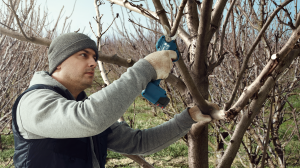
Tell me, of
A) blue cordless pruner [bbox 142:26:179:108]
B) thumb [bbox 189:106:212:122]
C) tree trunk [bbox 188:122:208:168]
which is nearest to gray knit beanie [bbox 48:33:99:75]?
blue cordless pruner [bbox 142:26:179:108]

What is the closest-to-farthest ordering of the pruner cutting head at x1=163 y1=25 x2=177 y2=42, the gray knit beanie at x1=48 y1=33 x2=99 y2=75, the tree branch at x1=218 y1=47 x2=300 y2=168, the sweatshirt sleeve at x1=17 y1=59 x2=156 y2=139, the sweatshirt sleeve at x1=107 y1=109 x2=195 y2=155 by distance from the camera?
the sweatshirt sleeve at x1=17 y1=59 x2=156 y2=139
the pruner cutting head at x1=163 y1=25 x2=177 y2=42
the tree branch at x1=218 y1=47 x2=300 y2=168
the gray knit beanie at x1=48 y1=33 x2=99 y2=75
the sweatshirt sleeve at x1=107 y1=109 x2=195 y2=155

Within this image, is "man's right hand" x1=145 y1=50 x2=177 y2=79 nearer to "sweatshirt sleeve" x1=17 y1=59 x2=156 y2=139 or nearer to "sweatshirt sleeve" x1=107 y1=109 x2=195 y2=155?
"sweatshirt sleeve" x1=17 y1=59 x2=156 y2=139

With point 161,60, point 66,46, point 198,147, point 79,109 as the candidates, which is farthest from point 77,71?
point 198,147

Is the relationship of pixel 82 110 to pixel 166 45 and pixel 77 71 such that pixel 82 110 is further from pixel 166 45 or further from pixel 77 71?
pixel 166 45

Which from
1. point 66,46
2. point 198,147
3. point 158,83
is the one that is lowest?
point 198,147

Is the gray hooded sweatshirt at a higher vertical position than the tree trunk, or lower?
higher

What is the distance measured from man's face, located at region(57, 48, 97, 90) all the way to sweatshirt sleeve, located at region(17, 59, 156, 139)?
260 millimetres

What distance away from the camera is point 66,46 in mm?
1358

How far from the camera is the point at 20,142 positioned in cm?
122

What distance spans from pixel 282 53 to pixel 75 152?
1172 mm

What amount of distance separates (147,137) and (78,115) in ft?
2.37

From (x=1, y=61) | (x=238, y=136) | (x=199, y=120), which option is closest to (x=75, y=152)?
(x=199, y=120)

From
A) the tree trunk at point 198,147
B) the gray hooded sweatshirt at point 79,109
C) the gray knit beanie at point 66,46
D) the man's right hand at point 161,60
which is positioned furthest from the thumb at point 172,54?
the tree trunk at point 198,147

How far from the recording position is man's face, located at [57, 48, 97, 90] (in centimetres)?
134
